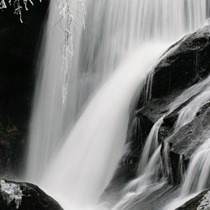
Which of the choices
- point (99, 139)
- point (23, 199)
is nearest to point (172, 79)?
point (99, 139)

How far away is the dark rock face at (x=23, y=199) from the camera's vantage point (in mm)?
5805

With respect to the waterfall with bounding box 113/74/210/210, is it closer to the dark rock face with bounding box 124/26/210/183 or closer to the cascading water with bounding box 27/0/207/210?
the dark rock face with bounding box 124/26/210/183

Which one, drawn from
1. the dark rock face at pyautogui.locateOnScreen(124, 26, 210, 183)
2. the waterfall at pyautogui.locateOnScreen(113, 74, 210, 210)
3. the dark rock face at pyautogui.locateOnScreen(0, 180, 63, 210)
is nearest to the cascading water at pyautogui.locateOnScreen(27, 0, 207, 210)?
the dark rock face at pyautogui.locateOnScreen(124, 26, 210, 183)

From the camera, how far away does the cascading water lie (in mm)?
8289

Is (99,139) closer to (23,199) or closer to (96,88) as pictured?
(96,88)

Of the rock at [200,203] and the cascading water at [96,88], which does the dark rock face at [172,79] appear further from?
the rock at [200,203]

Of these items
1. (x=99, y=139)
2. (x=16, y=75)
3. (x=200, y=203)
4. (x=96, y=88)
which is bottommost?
(x=200, y=203)

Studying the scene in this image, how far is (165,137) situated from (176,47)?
2.15 m

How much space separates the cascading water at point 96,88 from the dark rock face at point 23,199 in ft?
5.94

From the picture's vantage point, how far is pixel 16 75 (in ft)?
36.9

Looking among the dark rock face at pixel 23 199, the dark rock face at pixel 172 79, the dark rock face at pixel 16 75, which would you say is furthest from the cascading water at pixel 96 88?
the dark rock face at pixel 23 199

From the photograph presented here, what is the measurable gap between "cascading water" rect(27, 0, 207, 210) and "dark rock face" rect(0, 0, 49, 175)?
0.26 m

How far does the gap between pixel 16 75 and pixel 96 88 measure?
230 centimetres

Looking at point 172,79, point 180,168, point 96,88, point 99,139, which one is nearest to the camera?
point 180,168
